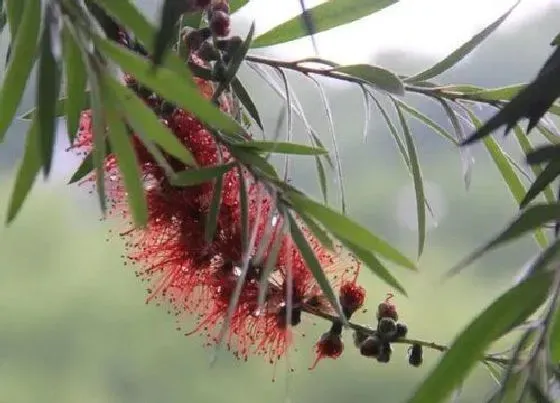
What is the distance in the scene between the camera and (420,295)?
139 cm

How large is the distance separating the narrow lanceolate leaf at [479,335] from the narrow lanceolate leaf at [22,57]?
21 cm

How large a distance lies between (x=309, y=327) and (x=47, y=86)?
3.39 ft

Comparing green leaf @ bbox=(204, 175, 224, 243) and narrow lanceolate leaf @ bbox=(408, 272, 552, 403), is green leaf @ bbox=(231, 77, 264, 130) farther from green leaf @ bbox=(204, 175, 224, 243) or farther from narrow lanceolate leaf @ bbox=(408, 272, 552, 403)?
narrow lanceolate leaf @ bbox=(408, 272, 552, 403)

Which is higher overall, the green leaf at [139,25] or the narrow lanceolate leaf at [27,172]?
the green leaf at [139,25]

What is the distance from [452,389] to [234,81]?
292 mm

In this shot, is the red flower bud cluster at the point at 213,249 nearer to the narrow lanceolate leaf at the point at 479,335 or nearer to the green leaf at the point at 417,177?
the green leaf at the point at 417,177

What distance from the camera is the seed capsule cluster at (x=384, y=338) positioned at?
23.4 inches

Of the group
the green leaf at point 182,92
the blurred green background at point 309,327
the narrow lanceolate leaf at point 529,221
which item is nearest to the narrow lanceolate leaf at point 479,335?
the narrow lanceolate leaf at point 529,221

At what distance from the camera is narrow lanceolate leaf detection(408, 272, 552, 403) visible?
0.33m

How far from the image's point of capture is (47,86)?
365 millimetres

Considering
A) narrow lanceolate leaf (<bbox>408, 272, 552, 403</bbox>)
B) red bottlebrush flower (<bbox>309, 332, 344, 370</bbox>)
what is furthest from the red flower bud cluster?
narrow lanceolate leaf (<bbox>408, 272, 552, 403</bbox>)

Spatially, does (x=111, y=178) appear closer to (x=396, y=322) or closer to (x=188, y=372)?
(x=396, y=322)

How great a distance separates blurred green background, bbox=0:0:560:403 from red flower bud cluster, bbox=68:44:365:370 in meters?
0.72

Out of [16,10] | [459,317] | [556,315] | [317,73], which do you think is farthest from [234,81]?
[459,317]
